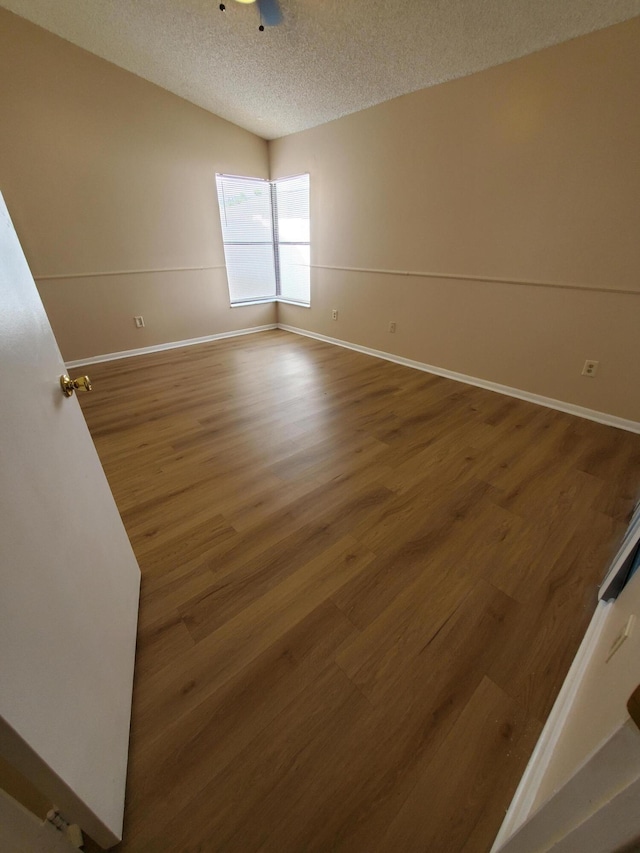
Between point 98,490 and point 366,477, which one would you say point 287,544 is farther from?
point 98,490

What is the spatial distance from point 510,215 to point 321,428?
7.14ft

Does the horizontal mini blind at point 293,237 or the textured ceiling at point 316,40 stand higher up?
the textured ceiling at point 316,40

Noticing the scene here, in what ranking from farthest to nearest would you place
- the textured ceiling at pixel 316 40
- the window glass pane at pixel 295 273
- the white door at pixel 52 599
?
the window glass pane at pixel 295 273 → the textured ceiling at pixel 316 40 → the white door at pixel 52 599

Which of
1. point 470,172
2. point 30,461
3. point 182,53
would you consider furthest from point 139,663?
point 182,53

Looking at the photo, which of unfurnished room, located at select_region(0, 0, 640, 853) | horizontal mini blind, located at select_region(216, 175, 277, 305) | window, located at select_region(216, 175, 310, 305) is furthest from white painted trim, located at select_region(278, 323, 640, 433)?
→ horizontal mini blind, located at select_region(216, 175, 277, 305)

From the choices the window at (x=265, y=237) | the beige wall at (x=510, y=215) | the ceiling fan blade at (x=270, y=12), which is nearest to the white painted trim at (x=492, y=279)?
the beige wall at (x=510, y=215)

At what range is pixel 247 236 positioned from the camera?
4.62 m

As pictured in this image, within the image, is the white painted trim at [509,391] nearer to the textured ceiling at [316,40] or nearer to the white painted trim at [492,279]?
→ the white painted trim at [492,279]

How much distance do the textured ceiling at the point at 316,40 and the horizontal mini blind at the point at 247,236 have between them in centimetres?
95

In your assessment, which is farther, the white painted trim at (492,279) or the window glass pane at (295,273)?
the window glass pane at (295,273)

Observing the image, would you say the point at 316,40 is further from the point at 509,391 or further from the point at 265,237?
the point at 509,391

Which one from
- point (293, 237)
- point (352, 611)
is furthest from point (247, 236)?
point (352, 611)

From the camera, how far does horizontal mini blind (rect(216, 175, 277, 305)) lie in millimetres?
4312

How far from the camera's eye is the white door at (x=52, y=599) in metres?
0.55
